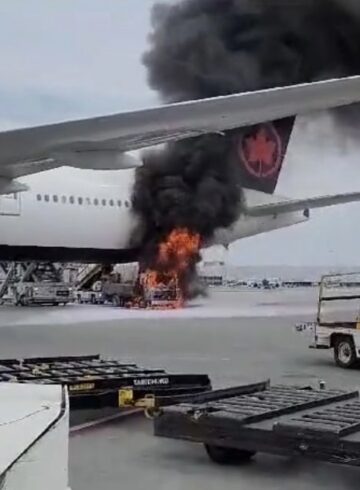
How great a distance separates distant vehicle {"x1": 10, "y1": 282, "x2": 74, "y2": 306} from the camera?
25250mm

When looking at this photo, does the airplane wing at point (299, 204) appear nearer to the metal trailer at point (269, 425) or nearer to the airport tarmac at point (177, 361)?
the airport tarmac at point (177, 361)

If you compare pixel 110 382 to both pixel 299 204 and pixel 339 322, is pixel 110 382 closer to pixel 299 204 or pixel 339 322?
pixel 339 322

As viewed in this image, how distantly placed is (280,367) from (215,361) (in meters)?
0.87

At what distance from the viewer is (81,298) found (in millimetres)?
27719

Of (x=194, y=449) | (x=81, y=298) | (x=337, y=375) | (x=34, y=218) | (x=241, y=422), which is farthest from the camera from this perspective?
(x=81, y=298)

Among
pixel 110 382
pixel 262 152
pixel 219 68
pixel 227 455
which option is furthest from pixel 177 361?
pixel 262 152

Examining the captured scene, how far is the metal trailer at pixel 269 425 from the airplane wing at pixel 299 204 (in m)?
17.2

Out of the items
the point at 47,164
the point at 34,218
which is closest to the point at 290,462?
the point at 47,164

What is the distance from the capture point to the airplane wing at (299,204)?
74.8 ft

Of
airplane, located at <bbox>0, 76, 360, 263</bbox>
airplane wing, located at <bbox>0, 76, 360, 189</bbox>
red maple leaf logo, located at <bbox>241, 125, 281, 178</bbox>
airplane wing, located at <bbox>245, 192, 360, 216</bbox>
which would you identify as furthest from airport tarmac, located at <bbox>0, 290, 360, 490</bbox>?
red maple leaf logo, located at <bbox>241, 125, 281, 178</bbox>

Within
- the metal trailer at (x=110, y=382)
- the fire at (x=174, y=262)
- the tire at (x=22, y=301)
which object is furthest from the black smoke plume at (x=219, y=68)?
the metal trailer at (x=110, y=382)

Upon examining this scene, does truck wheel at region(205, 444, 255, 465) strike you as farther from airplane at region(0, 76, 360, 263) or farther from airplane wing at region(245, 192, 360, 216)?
airplane wing at region(245, 192, 360, 216)

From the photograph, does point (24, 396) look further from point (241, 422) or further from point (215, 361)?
point (215, 361)

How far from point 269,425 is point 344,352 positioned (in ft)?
17.8
